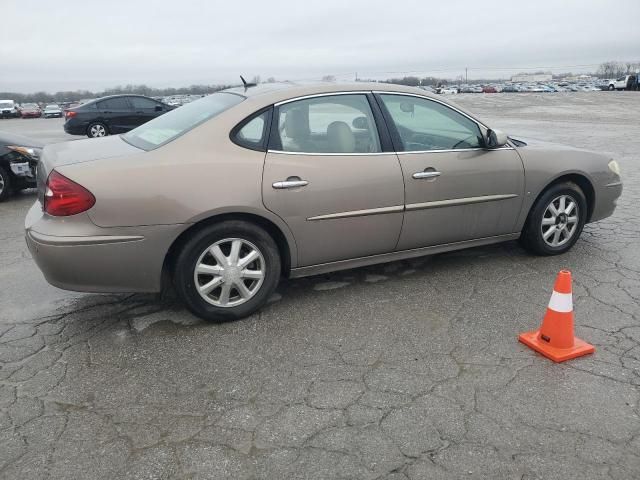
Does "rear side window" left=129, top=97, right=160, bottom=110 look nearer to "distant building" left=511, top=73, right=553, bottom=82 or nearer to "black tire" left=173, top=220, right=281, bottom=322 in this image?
"black tire" left=173, top=220, right=281, bottom=322

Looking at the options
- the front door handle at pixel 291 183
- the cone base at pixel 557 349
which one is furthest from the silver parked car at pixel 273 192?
the cone base at pixel 557 349

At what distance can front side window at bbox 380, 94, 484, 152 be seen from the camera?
4078mm

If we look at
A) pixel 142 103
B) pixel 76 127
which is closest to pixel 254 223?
pixel 142 103

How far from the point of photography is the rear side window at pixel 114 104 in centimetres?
1577

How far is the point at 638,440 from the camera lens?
2432 mm

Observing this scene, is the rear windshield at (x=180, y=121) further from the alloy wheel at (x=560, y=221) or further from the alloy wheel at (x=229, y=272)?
the alloy wheel at (x=560, y=221)

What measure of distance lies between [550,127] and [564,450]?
17613 millimetres

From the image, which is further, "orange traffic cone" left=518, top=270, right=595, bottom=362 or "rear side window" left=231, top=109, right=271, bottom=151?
"rear side window" left=231, top=109, right=271, bottom=151

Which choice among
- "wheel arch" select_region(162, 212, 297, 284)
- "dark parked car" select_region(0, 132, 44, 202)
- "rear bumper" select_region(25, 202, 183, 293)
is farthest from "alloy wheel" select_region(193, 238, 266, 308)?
"dark parked car" select_region(0, 132, 44, 202)

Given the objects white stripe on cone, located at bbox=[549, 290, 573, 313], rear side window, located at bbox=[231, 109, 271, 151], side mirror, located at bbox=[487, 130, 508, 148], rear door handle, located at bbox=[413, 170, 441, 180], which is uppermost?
rear side window, located at bbox=[231, 109, 271, 151]

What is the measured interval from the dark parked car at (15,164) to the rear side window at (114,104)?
872 cm

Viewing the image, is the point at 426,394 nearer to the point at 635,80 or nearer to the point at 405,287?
the point at 405,287

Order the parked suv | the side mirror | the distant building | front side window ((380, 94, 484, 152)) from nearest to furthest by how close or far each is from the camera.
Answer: front side window ((380, 94, 484, 152)) → the side mirror → the parked suv → the distant building

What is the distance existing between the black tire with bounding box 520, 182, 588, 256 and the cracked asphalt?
309mm
